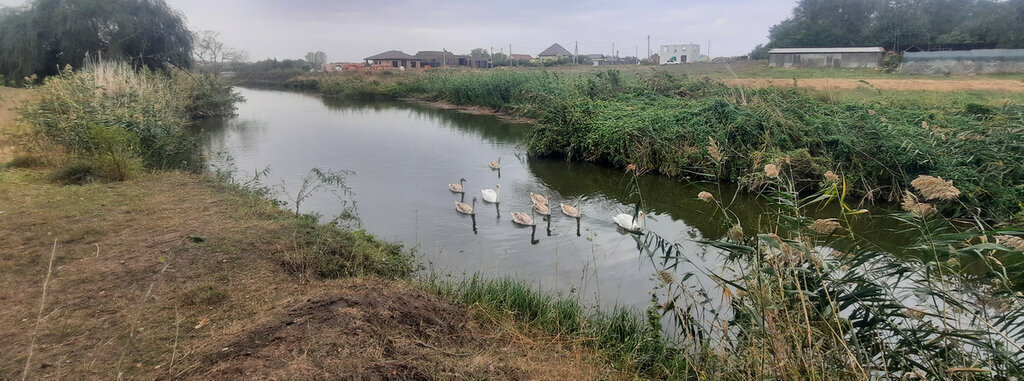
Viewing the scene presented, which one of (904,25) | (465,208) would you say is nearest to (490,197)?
(465,208)

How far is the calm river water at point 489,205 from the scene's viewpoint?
5852 mm

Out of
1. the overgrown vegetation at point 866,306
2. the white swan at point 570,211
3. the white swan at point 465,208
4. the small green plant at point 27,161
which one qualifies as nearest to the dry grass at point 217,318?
the overgrown vegetation at point 866,306

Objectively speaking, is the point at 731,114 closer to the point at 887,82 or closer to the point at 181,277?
the point at 181,277

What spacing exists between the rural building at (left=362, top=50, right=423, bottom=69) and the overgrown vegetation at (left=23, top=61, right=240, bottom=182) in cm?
4722

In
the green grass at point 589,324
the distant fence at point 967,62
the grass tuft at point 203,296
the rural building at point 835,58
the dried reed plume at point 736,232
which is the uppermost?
the rural building at point 835,58

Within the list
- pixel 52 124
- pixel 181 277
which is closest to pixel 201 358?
pixel 181 277

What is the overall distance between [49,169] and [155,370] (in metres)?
7.82

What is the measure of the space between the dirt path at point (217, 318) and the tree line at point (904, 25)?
3572 cm

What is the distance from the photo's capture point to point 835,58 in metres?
27.5

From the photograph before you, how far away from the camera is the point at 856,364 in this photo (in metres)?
2.55

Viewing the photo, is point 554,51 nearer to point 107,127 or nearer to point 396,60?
point 396,60

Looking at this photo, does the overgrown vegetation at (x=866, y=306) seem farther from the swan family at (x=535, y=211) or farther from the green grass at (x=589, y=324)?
the swan family at (x=535, y=211)

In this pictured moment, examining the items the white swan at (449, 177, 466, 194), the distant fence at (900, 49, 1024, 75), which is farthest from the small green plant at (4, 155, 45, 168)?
the distant fence at (900, 49, 1024, 75)

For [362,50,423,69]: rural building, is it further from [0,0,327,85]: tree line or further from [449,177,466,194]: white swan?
[449,177,466,194]: white swan
